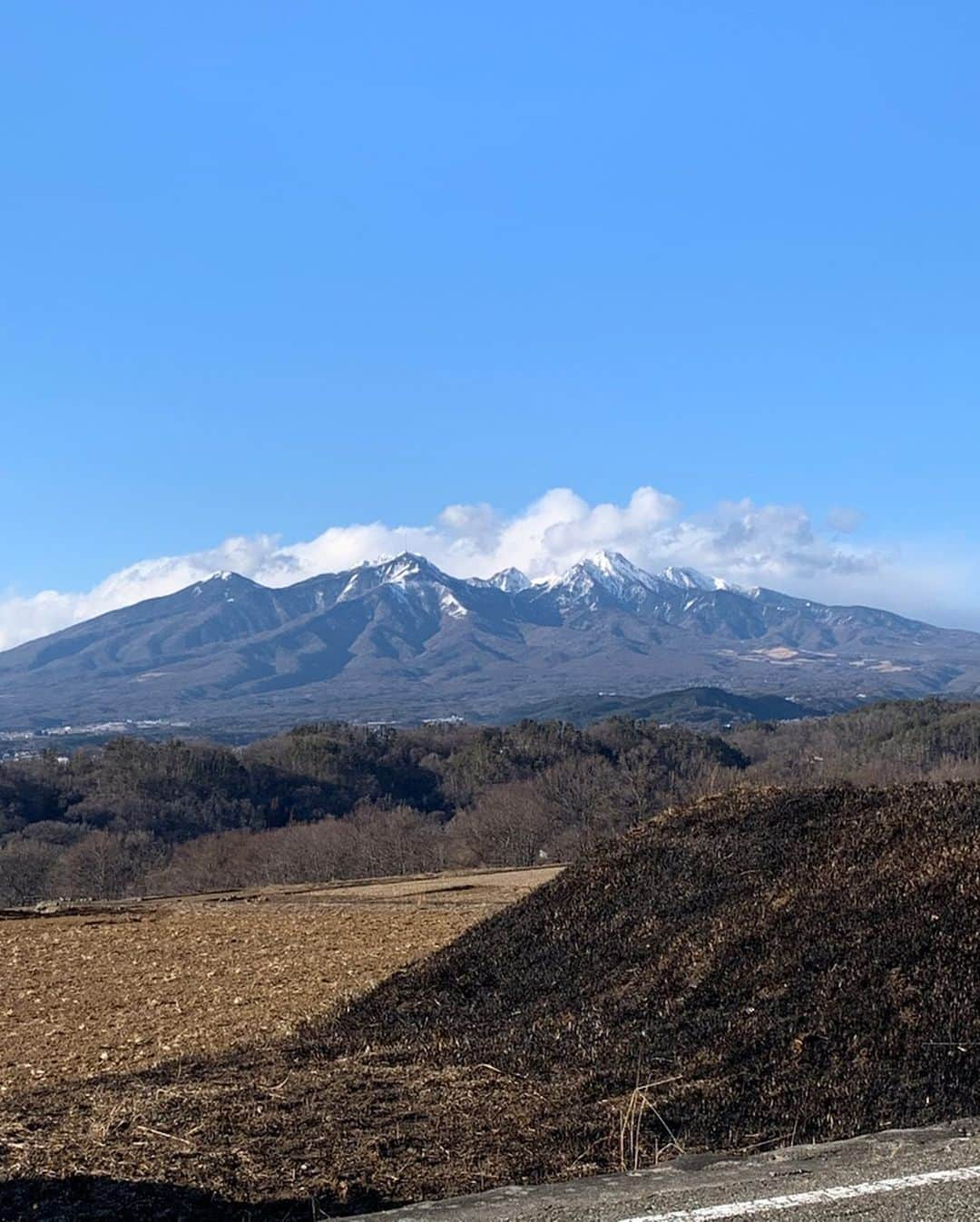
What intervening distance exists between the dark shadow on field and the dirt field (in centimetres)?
369

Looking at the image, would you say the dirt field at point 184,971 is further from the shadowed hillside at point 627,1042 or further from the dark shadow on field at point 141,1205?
the dark shadow on field at point 141,1205

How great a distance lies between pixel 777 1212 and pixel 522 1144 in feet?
6.71

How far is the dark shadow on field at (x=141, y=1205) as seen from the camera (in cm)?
721

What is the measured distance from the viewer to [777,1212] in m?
6.57

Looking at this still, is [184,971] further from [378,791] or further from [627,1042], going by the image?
[378,791]

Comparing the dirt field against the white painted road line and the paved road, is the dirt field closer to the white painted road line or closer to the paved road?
the paved road

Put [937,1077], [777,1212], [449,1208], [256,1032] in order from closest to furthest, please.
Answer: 1. [777,1212]
2. [449,1208]
3. [937,1077]
4. [256,1032]

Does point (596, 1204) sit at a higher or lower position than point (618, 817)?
higher

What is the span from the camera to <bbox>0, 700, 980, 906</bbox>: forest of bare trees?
76250 millimetres

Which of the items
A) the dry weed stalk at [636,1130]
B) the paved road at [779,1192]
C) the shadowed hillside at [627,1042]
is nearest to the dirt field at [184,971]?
the shadowed hillside at [627,1042]

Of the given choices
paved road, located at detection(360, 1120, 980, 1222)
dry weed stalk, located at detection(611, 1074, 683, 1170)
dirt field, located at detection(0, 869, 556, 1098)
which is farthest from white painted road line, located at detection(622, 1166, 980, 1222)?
dirt field, located at detection(0, 869, 556, 1098)

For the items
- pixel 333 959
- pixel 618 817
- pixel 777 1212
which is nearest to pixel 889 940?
pixel 777 1212

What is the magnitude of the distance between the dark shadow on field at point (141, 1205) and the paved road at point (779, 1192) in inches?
20.5

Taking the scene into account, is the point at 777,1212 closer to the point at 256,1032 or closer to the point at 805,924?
the point at 805,924
